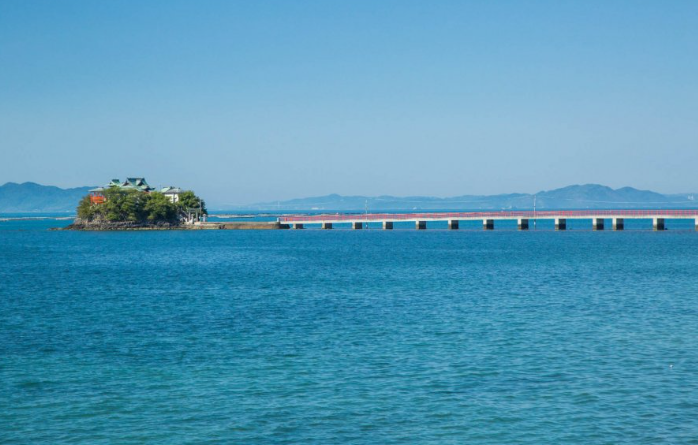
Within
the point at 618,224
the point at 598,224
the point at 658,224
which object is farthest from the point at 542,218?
the point at 658,224

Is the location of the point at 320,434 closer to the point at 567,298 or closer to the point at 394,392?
the point at 394,392

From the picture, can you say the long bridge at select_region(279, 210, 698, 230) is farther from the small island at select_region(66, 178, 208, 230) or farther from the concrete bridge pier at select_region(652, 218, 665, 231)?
the small island at select_region(66, 178, 208, 230)

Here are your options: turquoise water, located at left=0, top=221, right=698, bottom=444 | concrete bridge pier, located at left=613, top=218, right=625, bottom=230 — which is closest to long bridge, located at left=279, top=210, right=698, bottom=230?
concrete bridge pier, located at left=613, top=218, right=625, bottom=230

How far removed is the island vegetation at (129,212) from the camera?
167 metres

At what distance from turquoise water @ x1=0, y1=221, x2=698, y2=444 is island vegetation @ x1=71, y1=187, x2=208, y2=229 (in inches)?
4343

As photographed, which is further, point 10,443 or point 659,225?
point 659,225

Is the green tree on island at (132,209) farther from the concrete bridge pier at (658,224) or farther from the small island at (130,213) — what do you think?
the concrete bridge pier at (658,224)

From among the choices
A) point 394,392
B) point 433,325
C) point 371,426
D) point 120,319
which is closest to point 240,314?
point 120,319

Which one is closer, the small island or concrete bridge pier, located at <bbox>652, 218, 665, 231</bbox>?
concrete bridge pier, located at <bbox>652, 218, 665, 231</bbox>

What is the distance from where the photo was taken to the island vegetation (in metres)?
167

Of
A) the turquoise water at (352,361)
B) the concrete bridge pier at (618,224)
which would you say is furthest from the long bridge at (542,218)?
the turquoise water at (352,361)

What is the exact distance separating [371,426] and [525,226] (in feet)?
479

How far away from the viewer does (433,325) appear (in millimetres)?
35531

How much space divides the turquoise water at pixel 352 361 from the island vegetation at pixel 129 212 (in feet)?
362
